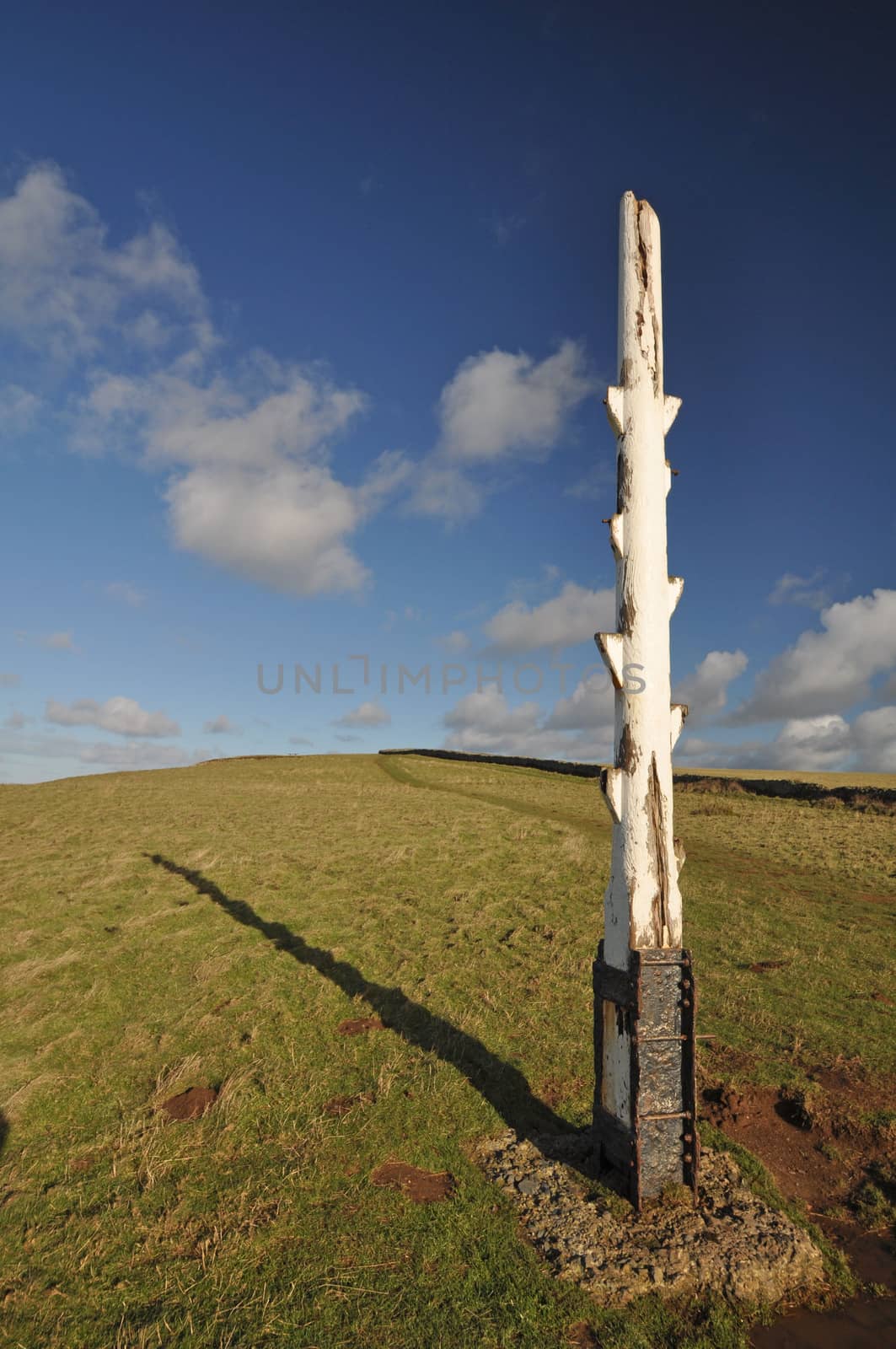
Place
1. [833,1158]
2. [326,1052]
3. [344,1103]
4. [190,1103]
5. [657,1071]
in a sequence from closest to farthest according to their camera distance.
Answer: [657,1071] < [833,1158] < [344,1103] < [190,1103] < [326,1052]

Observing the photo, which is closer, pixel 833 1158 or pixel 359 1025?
pixel 833 1158

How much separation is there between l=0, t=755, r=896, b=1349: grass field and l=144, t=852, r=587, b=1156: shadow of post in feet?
0.16

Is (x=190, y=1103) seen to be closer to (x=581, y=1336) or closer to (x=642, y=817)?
(x=581, y=1336)

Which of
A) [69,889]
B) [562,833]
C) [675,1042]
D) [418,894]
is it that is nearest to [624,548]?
[675,1042]

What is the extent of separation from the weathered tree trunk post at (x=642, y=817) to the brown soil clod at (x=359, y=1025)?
399cm

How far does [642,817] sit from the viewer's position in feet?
18.6

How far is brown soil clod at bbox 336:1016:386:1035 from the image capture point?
9078 millimetres

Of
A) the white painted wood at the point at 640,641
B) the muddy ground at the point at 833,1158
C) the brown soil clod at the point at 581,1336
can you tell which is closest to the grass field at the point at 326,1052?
the brown soil clod at the point at 581,1336

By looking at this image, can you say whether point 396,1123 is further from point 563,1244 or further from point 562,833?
point 562,833

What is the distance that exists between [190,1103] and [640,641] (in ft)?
21.6

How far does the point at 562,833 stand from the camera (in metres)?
25.0

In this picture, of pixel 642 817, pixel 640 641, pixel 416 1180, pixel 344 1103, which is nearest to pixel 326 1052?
pixel 344 1103

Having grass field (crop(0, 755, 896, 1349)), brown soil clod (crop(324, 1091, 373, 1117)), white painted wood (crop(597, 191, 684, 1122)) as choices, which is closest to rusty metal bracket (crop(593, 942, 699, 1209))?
white painted wood (crop(597, 191, 684, 1122))

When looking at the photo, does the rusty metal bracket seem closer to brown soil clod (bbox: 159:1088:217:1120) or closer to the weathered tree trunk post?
the weathered tree trunk post
